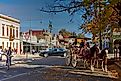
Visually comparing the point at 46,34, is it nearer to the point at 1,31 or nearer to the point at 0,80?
the point at 1,31

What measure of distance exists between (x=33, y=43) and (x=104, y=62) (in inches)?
3756

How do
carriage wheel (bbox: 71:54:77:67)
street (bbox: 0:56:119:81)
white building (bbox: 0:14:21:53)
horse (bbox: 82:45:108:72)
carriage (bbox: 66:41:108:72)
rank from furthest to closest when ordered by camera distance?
white building (bbox: 0:14:21:53)
carriage wheel (bbox: 71:54:77:67)
carriage (bbox: 66:41:108:72)
horse (bbox: 82:45:108:72)
street (bbox: 0:56:119:81)

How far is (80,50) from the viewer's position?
36.2m

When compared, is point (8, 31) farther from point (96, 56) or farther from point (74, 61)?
point (96, 56)

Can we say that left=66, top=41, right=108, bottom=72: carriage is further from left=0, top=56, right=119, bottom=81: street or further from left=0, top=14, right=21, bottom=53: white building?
left=0, top=14, right=21, bottom=53: white building

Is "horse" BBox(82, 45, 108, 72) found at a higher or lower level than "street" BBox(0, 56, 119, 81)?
higher

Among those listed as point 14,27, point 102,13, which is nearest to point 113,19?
point 102,13

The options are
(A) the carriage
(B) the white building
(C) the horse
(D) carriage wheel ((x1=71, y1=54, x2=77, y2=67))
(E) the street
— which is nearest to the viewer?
(E) the street

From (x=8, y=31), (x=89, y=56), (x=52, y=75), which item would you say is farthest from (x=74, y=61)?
(x=8, y=31)

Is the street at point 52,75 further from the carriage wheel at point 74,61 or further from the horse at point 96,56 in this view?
the carriage wheel at point 74,61

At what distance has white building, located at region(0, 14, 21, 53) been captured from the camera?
85.9m

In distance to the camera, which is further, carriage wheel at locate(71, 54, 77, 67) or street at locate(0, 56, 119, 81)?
carriage wheel at locate(71, 54, 77, 67)

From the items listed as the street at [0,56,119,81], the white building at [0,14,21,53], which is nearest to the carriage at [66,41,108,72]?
the street at [0,56,119,81]

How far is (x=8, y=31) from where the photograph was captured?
92.7 m
